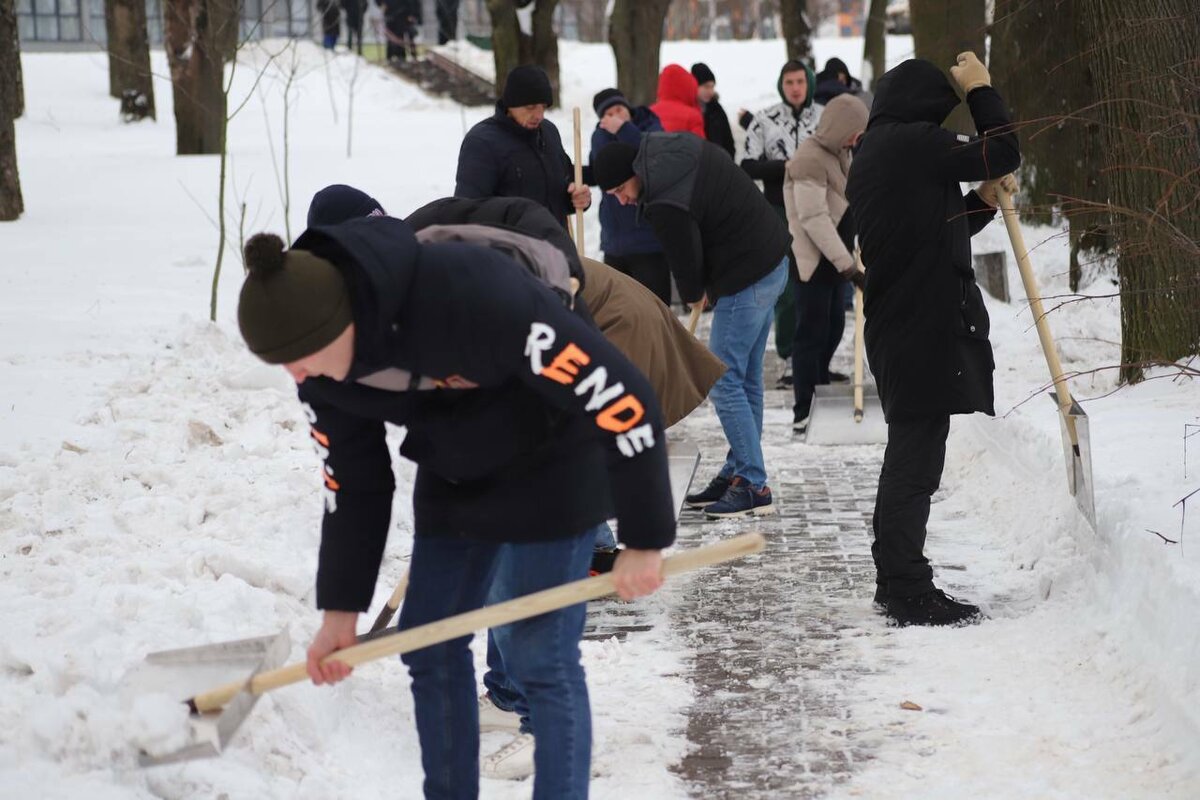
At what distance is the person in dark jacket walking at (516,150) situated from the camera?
22.2ft

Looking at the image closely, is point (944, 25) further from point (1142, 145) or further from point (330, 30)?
point (330, 30)

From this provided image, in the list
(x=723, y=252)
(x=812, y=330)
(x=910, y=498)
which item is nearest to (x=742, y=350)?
(x=723, y=252)

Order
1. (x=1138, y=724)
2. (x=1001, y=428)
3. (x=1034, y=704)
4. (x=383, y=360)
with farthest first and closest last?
(x=1001, y=428)
(x=1034, y=704)
(x=1138, y=724)
(x=383, y=360)

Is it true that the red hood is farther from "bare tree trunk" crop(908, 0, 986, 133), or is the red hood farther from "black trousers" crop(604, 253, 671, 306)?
"bare tree trunk" crop(908, 0, 986, 133)

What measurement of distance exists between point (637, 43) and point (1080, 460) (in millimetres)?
16067

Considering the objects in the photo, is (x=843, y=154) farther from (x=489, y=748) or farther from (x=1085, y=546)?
(x=489, y=748)

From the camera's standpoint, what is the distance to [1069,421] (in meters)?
5.40

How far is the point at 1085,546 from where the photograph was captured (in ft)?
17.5

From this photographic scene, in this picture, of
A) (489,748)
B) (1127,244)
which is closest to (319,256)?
(489,748)

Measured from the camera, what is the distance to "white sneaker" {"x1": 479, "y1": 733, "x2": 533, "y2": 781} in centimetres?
406

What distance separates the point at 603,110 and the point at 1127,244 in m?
4.97

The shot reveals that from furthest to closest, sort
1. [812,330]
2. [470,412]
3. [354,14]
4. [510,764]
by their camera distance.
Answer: [354,14] → [812,330] → [510,764] → [470,412]

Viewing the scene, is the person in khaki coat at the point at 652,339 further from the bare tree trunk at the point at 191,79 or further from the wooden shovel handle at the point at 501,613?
the bare tree trunk at the point at 191,79

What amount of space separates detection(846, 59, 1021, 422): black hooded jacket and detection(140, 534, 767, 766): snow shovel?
7.13 ft
